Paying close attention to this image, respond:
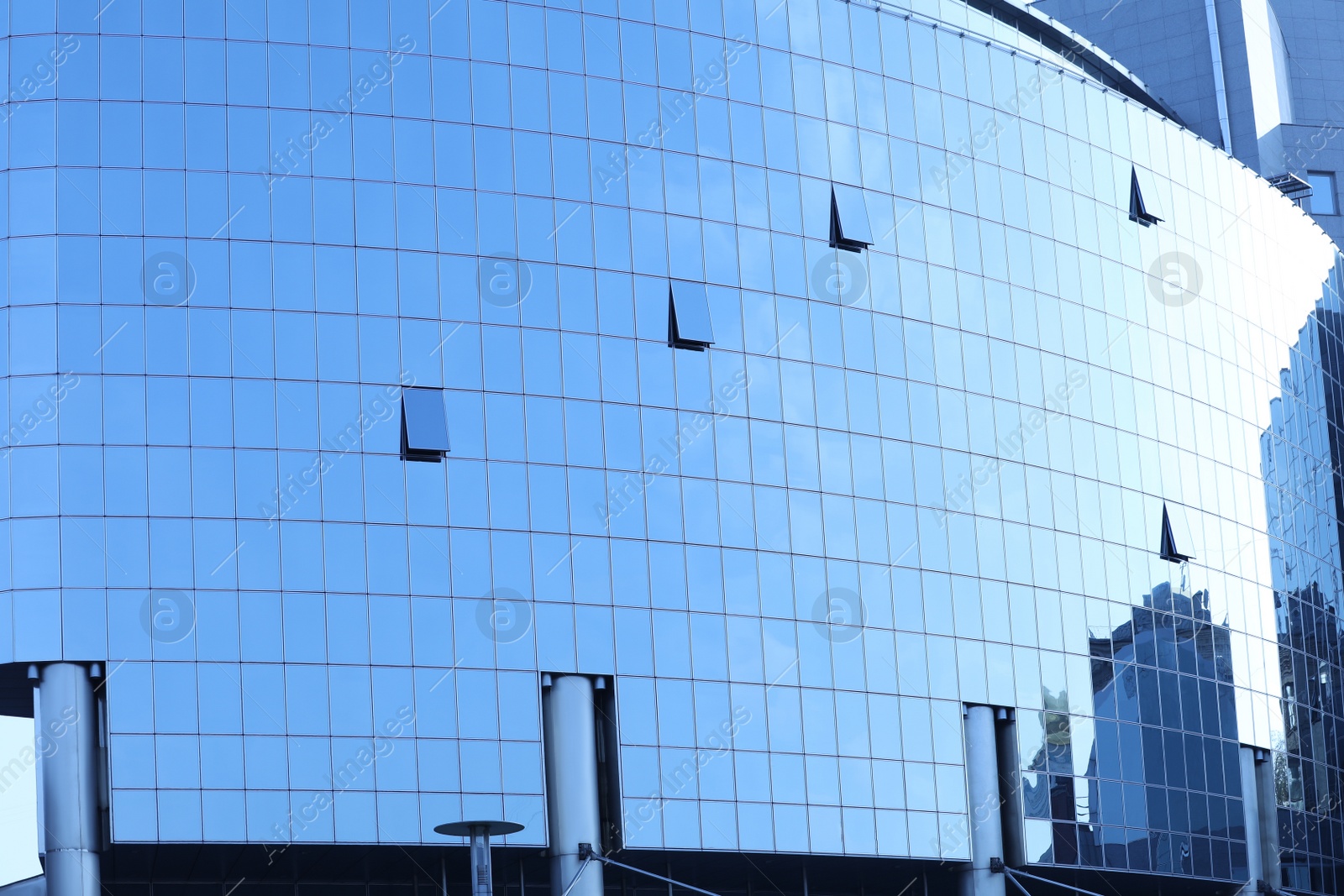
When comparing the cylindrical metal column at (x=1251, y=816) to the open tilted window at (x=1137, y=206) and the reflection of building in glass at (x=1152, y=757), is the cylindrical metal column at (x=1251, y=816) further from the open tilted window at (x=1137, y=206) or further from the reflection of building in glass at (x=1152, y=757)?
the open tilted window at (x=1137, y=206)

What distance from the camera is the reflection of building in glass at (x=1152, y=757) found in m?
44.4

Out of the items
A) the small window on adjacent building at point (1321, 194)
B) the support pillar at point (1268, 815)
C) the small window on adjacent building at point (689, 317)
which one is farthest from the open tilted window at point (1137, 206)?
the small window on adjacent building at point (1321, 194)

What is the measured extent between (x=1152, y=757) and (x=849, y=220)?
51.1 feet

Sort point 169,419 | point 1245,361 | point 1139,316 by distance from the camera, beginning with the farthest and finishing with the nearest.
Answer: point 1245,361, point 1139,316, point 169,419

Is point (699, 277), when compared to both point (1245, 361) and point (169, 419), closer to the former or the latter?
point (169, 419)

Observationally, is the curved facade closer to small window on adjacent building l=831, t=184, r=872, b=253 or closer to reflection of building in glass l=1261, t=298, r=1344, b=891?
small window on adjacent building l=831, t=184, r=872, b=253

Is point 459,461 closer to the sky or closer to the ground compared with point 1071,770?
closer to the sky

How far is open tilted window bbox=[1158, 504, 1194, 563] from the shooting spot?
1897 inches

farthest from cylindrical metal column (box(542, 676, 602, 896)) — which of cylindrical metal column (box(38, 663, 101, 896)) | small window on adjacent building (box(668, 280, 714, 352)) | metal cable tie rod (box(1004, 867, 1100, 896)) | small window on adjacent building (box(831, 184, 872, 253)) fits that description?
small window on adjacent building (box(831, 184, 872, 253))

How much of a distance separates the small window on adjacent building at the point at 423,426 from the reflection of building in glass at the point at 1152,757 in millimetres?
16331

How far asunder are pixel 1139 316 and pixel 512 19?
18994 millimetres

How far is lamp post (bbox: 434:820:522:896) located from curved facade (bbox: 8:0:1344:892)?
3.45ft

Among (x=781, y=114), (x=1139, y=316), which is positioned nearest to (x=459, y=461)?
(x=781, y=114)

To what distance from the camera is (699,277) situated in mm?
41812
